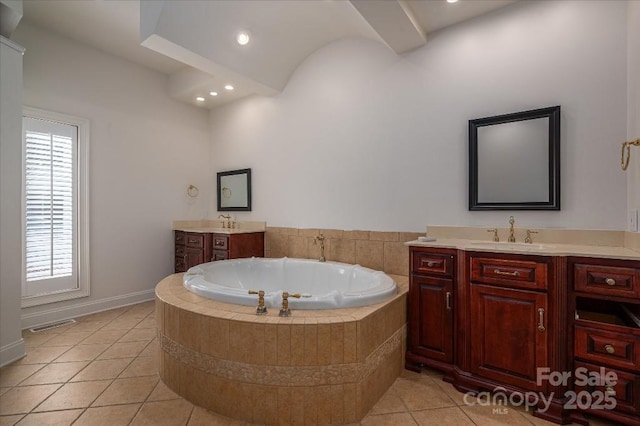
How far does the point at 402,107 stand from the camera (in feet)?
9.64

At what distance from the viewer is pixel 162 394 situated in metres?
2.03

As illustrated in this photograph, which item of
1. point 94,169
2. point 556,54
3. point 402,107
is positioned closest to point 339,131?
point 402,107

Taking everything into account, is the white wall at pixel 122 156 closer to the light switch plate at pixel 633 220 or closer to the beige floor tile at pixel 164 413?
the beige floor tile at pixel 164 413

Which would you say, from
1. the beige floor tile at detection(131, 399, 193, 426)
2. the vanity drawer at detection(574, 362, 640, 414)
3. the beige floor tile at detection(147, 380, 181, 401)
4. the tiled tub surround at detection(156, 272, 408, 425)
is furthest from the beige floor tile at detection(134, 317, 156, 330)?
the vanity drawer at detection(574, 362, 640, 414)

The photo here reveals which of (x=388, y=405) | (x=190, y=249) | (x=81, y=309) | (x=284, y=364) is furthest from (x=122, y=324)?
(x=388, y=405)

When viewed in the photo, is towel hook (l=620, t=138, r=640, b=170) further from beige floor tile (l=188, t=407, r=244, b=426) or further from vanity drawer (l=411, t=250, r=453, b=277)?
beige floor tile (l=188, t=407, r=244, b=426)

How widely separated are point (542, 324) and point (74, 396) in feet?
9.48

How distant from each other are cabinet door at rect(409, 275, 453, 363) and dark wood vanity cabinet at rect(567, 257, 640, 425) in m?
0.68

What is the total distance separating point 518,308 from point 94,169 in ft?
14.1

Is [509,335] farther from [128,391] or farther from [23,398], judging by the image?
[23,398]

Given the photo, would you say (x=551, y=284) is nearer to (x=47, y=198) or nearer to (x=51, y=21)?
(x=47, y=198)

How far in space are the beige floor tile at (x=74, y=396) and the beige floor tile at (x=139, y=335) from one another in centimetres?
73

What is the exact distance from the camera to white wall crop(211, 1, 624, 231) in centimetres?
213

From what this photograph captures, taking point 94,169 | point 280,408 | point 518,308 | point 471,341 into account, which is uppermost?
point 94,169
